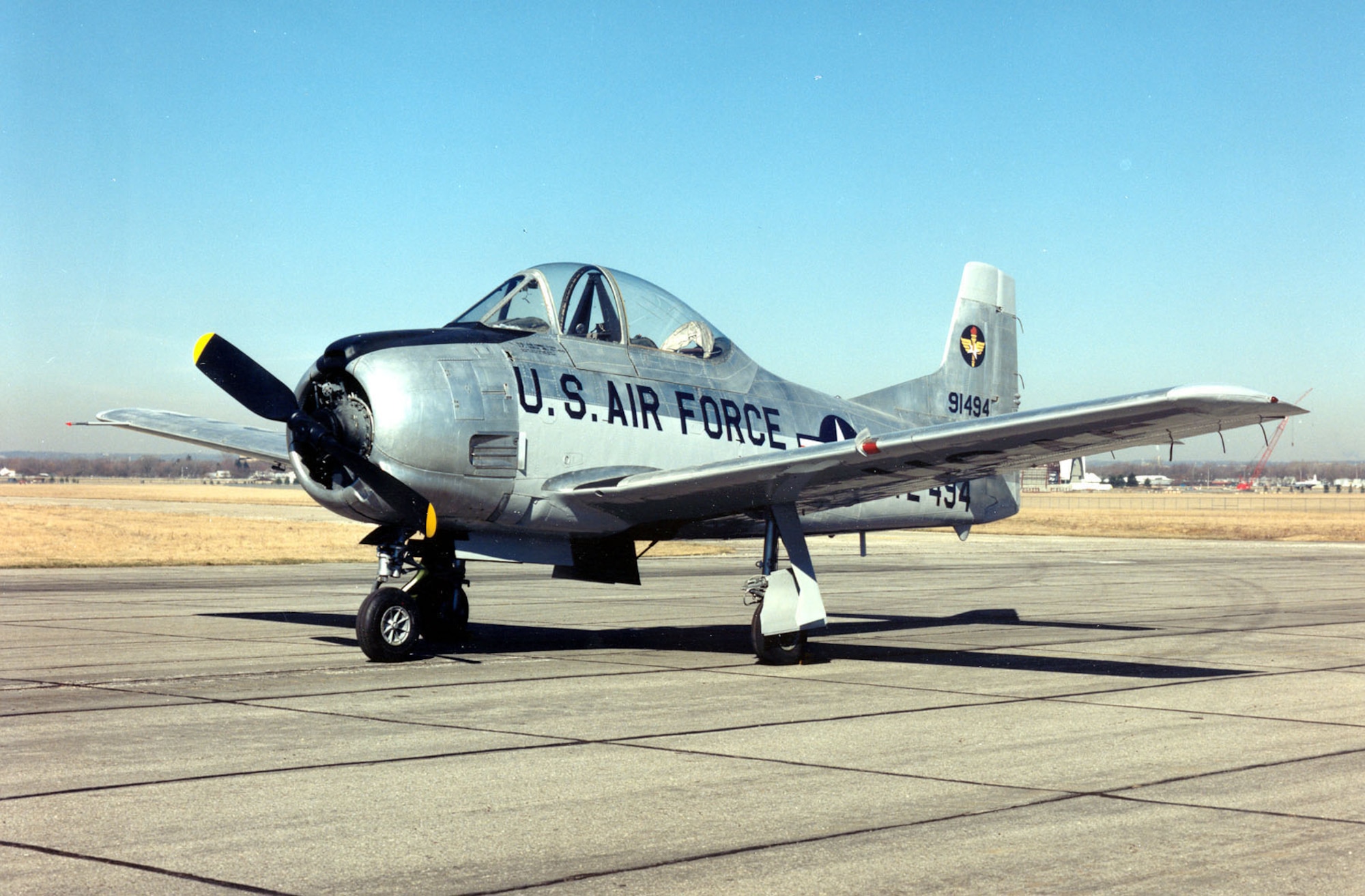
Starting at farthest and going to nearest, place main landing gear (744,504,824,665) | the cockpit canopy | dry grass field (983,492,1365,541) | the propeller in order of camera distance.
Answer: dry grass field (983,492,1365,541) < the cockpit canopy < main landing gear (744,504,824,665) < the propeller

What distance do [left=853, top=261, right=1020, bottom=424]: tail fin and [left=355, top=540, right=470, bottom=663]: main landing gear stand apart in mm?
6186

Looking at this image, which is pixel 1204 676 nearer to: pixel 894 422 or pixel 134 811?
pixel 894 422

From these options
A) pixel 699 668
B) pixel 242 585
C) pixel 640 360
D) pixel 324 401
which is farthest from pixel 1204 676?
pixel 242 585

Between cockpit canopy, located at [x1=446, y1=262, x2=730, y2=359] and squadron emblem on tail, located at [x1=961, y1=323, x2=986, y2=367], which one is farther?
squadron emblem on tail, located at [x1=961, y1=323, x2=986, y2=367]

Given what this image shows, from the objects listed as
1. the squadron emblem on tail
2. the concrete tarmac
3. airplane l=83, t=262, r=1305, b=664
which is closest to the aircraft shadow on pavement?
the concrete tarmac

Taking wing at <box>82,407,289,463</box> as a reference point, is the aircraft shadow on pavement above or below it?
below

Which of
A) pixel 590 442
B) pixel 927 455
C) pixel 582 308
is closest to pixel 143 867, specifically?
pixel 590 442

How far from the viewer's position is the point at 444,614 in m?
12.4

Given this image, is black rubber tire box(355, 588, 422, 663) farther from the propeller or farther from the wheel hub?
the propeller

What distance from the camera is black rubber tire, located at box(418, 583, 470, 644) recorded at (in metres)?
12.3

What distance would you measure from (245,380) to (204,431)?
5.53m

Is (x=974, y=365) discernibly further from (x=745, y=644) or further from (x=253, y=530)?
(x=253, y=530)

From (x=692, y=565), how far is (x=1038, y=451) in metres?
19.0

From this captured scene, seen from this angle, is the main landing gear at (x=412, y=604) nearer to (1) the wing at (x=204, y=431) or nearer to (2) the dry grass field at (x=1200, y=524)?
(1) the wing at (x=204, y=431)
